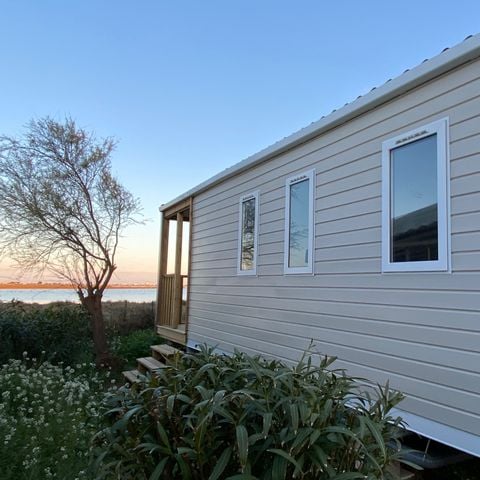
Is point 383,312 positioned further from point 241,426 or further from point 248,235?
point 248,235

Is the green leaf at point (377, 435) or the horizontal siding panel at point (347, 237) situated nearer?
the green leaf at point (377, 435)

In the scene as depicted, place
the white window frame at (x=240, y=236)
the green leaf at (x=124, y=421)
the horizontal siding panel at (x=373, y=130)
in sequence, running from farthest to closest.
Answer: the white window frame at (x=240, y=236) < the horizontal siding panel at (x=373, y=130) < the green leaf at (x=124, y=421)

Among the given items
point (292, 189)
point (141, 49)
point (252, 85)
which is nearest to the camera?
point (292, 189)

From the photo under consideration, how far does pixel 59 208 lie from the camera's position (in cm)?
869

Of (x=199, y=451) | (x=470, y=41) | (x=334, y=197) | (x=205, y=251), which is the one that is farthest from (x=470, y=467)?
(x=205, y=251)

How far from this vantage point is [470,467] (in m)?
3.30

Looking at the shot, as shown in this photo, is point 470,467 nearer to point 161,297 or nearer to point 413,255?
point 413,255

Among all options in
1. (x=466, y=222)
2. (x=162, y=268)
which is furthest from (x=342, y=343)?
(x=162, y=268)

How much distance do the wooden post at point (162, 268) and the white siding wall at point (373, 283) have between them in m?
3.08

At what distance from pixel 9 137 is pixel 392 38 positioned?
283 inches

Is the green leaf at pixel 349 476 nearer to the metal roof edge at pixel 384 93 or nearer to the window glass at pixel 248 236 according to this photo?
the metal roof edge at pixel 384 93

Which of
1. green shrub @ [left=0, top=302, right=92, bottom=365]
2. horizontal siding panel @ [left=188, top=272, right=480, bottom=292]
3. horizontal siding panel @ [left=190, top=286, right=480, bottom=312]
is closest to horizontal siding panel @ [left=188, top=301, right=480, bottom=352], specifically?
horizontal siding panel @ [left=190, top=286, right=480, bottom=312]

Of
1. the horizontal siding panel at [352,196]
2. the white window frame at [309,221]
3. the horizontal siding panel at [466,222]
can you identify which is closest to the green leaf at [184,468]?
the horizontal siding panel at [466,222]

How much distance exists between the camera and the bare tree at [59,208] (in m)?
8.59
